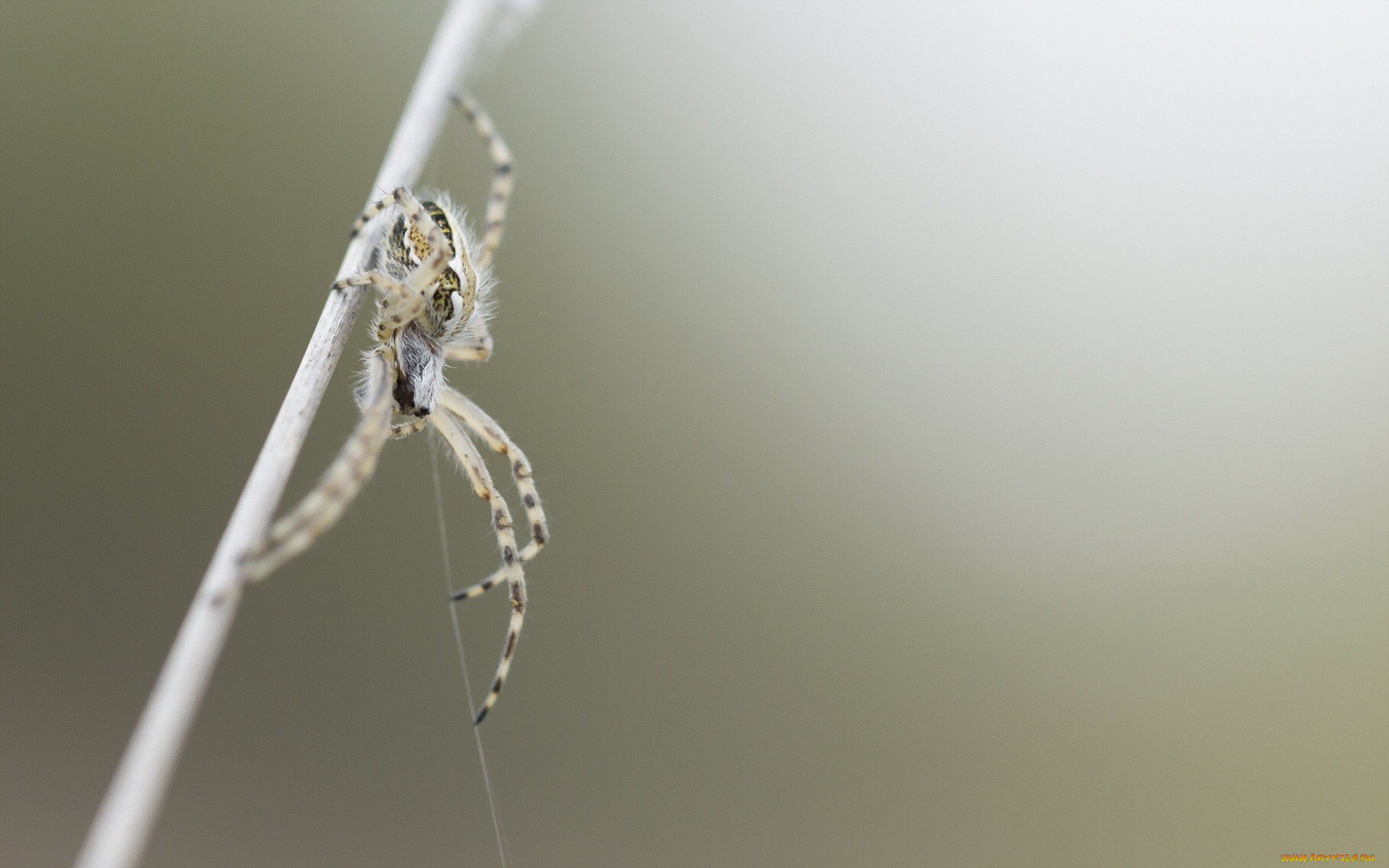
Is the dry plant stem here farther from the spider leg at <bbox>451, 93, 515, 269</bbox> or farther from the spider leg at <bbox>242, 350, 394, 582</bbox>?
the spider leg at <bbox>451, 93, 515, 269</bbox>

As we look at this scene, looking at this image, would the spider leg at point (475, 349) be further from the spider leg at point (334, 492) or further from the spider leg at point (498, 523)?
the spider leg at point (334, 492)

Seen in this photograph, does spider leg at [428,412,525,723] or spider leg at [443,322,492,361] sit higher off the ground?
spider leg at [443,322,492,361]

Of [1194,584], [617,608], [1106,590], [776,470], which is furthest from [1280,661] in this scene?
[617,608]

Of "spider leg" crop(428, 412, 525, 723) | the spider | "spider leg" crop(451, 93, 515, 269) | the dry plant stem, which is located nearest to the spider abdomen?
the spider

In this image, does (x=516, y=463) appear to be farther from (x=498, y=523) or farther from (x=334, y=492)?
(x=334, y=492)

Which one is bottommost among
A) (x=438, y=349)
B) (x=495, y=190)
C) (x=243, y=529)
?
(x=243, y=529)

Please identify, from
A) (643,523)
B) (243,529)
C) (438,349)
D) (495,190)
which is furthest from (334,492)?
(643,523)

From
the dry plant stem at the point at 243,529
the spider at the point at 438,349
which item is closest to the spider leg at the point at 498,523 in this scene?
the spider at the point at 438,349
